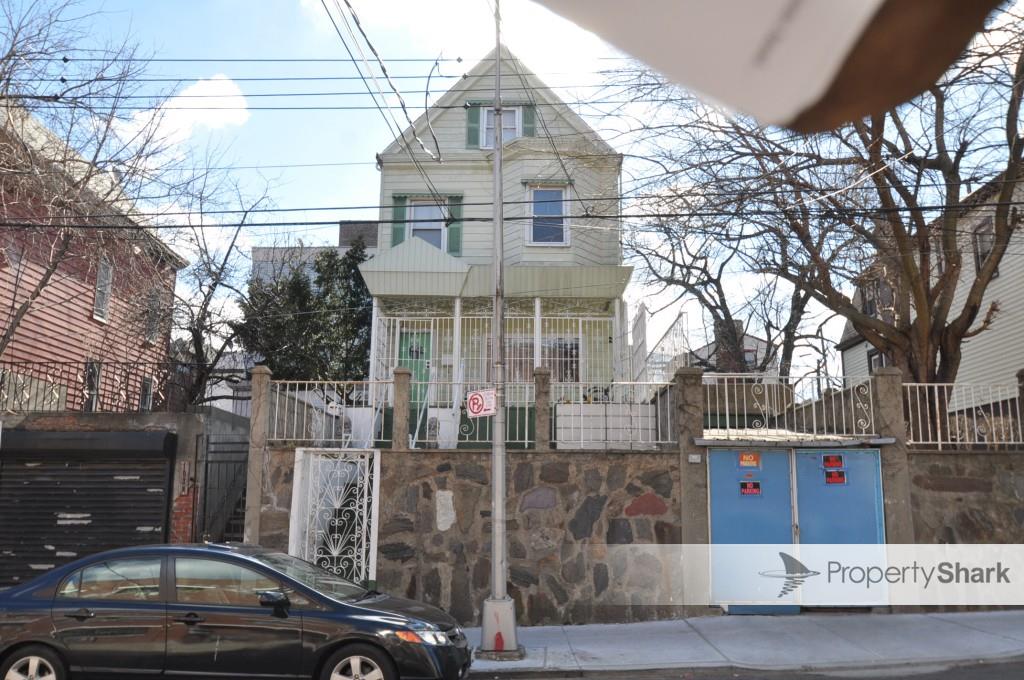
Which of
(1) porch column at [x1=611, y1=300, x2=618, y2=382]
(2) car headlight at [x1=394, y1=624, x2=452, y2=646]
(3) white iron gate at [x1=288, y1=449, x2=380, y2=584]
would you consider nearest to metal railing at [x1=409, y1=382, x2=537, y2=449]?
(3) white iron gate at [x1=288, y1=449, x2=380, y2=584]

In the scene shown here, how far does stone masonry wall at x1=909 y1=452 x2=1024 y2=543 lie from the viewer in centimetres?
1201

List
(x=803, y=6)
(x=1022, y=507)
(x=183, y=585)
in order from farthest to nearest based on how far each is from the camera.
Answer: (x=1022, y=507) < (x=183, y=585) < (x=803, y=6)

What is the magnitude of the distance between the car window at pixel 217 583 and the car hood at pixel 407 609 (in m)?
0.90

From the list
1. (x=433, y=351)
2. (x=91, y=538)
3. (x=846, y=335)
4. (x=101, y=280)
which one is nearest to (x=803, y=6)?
(x=91, y=538)

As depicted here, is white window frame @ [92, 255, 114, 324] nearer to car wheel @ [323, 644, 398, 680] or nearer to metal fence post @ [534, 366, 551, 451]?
metal fence post @ [534, 366, 551, 451]

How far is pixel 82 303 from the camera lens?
1920 centimetres

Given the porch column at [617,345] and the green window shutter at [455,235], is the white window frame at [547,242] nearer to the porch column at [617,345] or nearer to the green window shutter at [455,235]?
the green window shutter at [455,235]

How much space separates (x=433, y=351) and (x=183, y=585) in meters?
9.97

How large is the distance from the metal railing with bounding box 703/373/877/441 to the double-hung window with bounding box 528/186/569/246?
257 inches

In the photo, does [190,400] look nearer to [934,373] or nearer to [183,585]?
[183,585]

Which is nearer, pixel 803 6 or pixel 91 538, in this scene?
pixel 803 6

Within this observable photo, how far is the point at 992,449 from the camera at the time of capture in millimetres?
12312

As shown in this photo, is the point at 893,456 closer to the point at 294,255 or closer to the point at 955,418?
the point at 955,418

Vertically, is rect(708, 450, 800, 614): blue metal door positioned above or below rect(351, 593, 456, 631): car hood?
above
